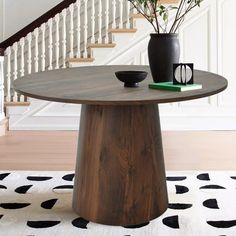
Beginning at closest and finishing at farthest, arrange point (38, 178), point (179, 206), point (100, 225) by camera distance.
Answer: point (100, 225) < point (179, 206) < point (38, 178)

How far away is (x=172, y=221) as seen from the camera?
6.06ft

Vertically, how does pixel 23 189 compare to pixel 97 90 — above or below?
below

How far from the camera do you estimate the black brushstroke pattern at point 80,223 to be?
180cm

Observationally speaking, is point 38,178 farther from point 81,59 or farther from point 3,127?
point 81,59

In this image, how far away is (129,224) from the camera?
1.79m

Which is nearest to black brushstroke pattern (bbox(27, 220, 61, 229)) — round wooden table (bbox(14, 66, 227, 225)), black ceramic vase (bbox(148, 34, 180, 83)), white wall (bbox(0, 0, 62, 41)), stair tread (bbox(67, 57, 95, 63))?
round wooden table (bbox(14, 66, 227, 225))

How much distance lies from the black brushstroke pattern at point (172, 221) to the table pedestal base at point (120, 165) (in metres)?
0.06

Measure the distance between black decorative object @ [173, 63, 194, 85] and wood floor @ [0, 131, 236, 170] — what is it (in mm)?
1159

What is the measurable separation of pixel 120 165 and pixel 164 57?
1.80ft

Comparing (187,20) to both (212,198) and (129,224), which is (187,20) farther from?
(129,224)

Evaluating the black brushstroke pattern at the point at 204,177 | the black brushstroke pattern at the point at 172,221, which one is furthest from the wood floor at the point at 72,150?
the black brushstroke pattern at the point at 172,221

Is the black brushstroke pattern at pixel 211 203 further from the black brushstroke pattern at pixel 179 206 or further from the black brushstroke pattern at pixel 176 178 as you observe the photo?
the black brushstroke pattern at pixel 176 178

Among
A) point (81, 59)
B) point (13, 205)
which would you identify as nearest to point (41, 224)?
point (13, 205)

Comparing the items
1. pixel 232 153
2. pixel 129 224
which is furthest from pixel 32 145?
pixel 129 224
